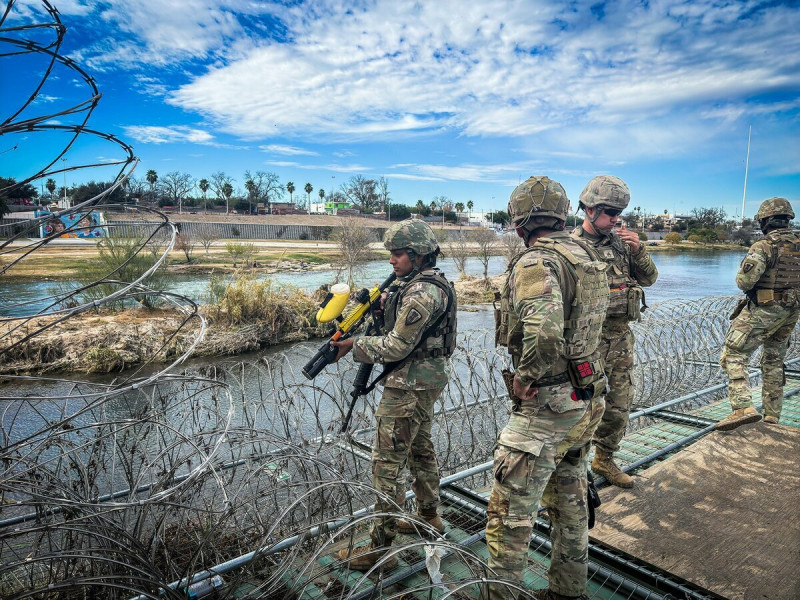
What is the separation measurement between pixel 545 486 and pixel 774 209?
4.52 metres

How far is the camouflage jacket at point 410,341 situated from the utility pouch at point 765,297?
3.81 m

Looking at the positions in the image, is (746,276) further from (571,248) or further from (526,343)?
(526,343)

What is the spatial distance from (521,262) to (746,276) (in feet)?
12.4

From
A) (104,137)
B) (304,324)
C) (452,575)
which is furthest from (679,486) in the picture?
(304,324)

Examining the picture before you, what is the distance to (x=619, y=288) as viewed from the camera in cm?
416

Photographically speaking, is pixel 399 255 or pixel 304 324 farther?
pixel 304 324

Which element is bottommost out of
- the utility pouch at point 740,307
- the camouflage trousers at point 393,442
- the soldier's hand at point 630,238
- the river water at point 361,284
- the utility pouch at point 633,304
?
the river water at point 361,284

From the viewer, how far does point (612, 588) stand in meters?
3.20

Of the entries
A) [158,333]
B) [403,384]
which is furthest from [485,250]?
[403,384]

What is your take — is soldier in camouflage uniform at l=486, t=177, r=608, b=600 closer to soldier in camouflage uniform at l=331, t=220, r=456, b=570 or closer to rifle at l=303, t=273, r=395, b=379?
soldier in camouflage uniform at l=331, t=220, r=456, b=570

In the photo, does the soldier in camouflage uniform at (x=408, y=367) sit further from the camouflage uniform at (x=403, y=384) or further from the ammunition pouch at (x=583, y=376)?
the ammunition pouch at (x=583, y=376)

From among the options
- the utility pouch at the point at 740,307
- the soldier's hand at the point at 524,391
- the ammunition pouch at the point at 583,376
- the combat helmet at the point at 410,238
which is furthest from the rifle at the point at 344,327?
the utility pouch at the point at 740,307

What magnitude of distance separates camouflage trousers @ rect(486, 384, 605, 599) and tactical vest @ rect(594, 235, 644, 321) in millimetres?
1391

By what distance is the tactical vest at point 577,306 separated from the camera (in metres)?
2.77
